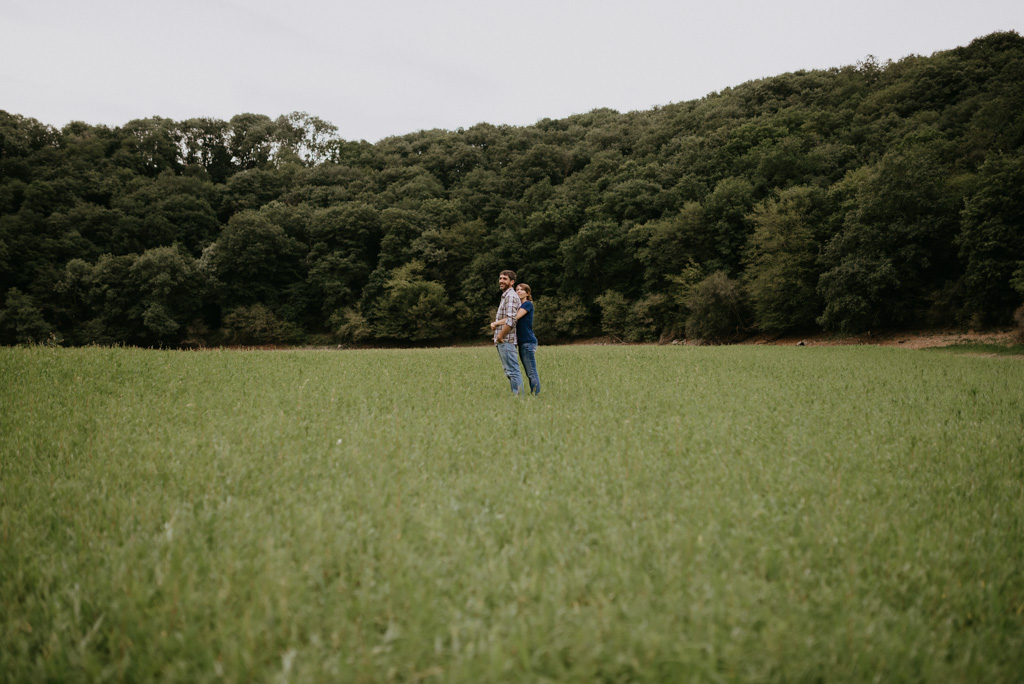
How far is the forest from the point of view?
36562mm

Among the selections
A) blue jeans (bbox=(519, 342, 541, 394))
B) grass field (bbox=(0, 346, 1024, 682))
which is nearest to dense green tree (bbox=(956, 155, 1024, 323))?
grass field (bbox=(0, 346, 1024, 682))

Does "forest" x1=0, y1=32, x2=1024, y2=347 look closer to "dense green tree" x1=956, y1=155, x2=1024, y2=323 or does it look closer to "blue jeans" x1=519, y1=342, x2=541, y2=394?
"dense green tree" x1=956, y1=155, x2=1024, y2=323

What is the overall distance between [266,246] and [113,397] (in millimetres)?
62633

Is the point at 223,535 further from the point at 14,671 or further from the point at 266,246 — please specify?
the point at 266,246

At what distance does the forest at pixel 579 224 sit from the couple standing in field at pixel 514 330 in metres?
36.3

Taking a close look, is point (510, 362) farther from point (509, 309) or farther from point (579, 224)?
point (579, 224)

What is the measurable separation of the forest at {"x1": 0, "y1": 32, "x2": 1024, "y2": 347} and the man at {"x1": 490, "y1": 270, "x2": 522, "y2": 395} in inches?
1449

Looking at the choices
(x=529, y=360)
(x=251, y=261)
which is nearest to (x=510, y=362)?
(x=529, y=360)

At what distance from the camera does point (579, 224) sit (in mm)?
65625

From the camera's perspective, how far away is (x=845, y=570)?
3.25 metres

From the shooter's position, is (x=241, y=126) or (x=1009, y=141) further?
(x=241, y=126)

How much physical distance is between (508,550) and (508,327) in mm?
6774

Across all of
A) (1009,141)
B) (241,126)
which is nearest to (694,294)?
(1009,141)

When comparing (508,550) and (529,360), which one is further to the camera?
(529,360)
